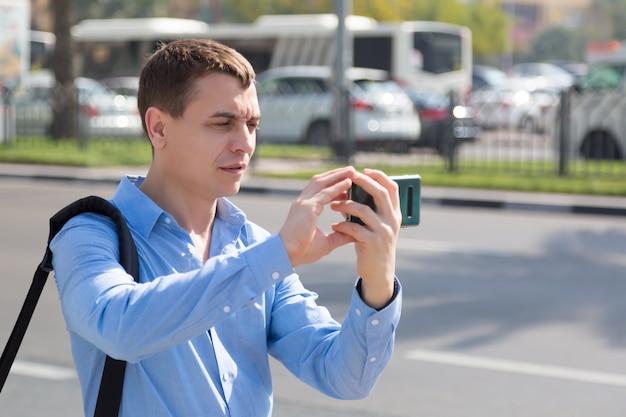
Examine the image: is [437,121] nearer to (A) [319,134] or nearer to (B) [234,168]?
(A) [319,134]

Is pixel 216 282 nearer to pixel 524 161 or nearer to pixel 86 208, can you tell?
pixel 86 208

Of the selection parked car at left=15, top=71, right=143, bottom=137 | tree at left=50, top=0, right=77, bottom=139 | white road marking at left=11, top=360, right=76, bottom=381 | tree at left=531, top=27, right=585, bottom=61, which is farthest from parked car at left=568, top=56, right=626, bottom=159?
tree at left=531, top=27, right=585, bottom=61

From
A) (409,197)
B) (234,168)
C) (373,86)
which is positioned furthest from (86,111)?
(409,197)

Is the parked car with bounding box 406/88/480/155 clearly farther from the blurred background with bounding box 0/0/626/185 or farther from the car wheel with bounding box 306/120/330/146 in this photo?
the car wheel with bounding box 306/120/330/146

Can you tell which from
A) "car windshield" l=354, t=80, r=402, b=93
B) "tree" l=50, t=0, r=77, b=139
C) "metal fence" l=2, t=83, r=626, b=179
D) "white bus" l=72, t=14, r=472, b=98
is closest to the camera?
"metal fence" l=2, t=83, r=626, b=179

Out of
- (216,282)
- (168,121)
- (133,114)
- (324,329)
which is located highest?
(168,121)

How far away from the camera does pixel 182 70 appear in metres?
1.98

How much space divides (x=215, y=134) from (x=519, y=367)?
446 centimetres

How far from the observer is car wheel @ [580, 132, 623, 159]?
18.9 m

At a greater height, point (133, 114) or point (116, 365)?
point (116, 365)

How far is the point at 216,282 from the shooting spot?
175 cm

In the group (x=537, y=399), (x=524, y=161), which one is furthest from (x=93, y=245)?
(x=524, y=161)

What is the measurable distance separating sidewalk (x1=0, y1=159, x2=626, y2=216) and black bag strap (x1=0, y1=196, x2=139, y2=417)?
39.6 ft

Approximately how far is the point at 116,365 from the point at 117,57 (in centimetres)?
3423
